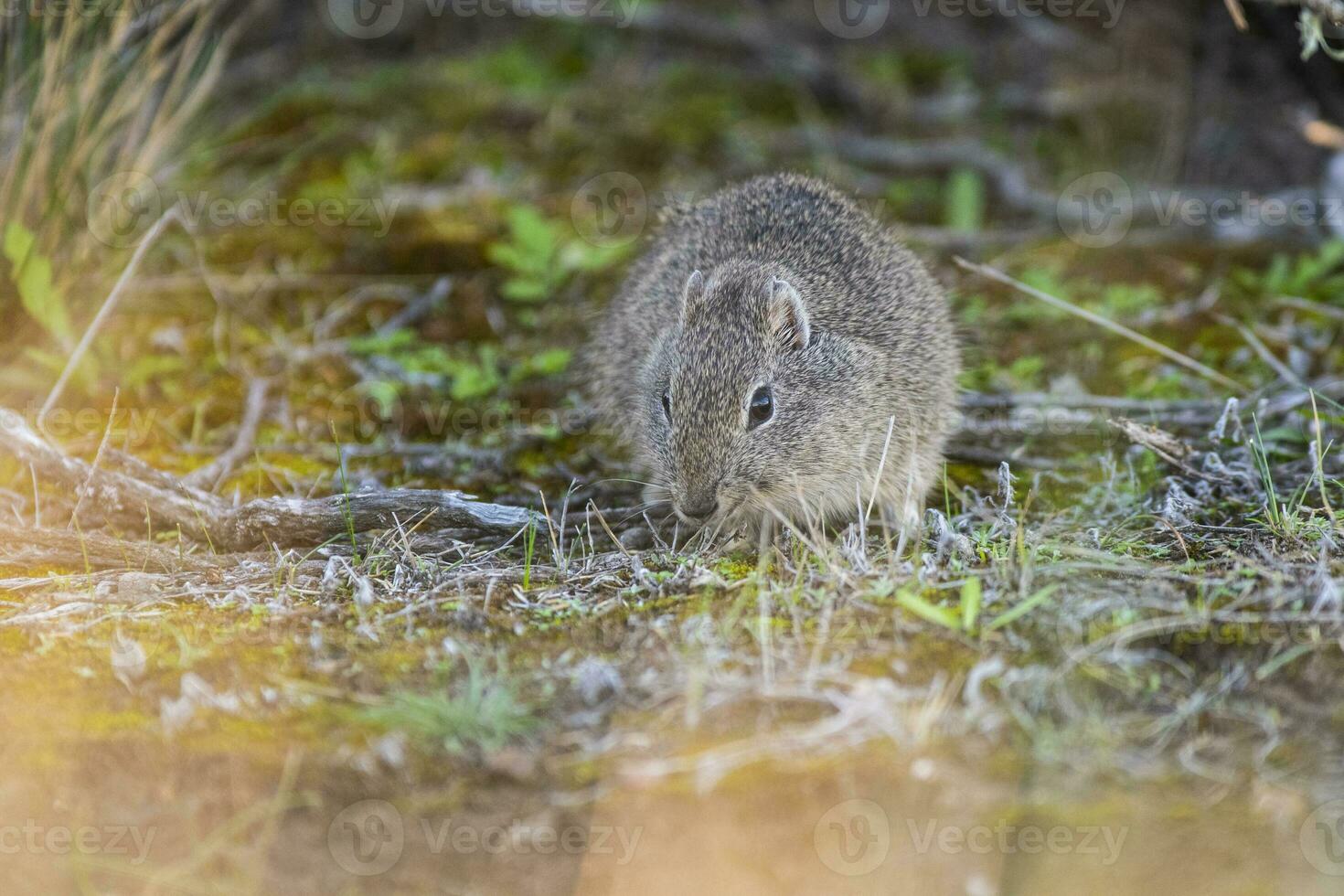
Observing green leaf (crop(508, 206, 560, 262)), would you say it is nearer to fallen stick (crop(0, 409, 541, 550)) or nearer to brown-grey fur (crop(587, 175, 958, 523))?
brown-grey fur (crop(587, 175, 958, 523))

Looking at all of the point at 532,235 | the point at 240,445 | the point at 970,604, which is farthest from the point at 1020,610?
the point at 532,235

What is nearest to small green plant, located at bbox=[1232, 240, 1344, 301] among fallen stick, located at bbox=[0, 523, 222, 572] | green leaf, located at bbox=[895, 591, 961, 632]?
green leaf, located at bbox=[895, 591, 961, 632]

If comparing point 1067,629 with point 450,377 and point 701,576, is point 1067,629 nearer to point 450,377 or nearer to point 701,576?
point 701,576

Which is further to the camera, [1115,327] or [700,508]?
[1115,327]

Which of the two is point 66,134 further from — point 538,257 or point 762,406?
point 762,406

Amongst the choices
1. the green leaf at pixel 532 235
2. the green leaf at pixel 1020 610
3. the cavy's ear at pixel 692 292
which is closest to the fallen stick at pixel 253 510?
the cavy's ear at pixel 692 292

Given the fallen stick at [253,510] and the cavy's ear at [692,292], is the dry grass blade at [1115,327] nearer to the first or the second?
the cavy's ear at [692,292]

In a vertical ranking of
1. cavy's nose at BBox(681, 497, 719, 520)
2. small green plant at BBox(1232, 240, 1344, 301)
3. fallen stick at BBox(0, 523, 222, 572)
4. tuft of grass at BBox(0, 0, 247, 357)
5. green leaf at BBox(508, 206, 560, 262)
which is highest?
tuft of grass at BBox(0, 0, 247, 357)
